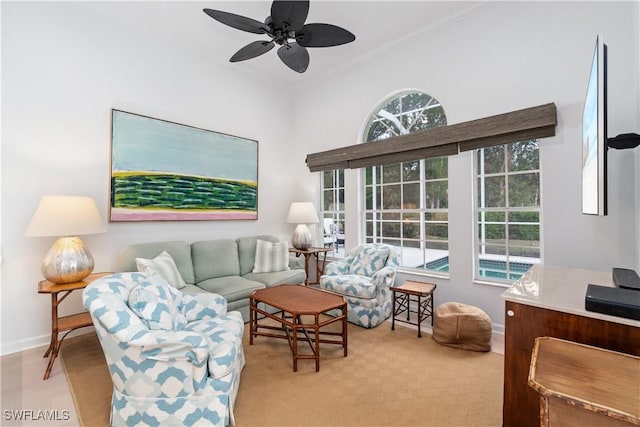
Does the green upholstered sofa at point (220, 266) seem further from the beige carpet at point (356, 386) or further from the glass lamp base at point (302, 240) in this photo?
the beige carpet at point (356, 386)

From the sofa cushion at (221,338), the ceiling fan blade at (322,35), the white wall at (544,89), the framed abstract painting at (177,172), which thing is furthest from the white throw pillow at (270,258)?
the ceiling fan blade at (322,35)

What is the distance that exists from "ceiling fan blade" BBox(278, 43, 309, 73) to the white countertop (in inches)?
100

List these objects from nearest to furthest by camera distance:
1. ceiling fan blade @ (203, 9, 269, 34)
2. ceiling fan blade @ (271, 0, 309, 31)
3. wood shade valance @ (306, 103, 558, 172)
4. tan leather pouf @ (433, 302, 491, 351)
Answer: ceiling fan blade @ (271, 0, 309, 31)
ceiling fan blade @ (203, 9, 269, 34)
tan leather pouf @ (433, 302, 491, 351)
wood shade valance @ (306, 103, 558, 172)

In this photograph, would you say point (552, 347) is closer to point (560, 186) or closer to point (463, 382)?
point (463, 382)

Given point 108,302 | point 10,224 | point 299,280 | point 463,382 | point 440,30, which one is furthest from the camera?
point 299,280

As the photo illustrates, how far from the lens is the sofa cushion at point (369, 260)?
358 cm

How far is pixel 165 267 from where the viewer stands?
3.09 metres

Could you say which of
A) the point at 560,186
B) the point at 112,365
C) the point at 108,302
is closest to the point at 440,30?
the point at 560,186

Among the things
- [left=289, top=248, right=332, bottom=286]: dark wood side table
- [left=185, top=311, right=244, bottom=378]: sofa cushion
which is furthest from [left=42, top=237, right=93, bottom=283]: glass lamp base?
[left=289, top=248, right=332, bottom=286]: dark wood side table

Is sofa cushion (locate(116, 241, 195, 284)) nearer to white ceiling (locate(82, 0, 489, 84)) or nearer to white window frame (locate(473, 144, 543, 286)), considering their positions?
white ceiling (locate(82, 0, 489, 84))

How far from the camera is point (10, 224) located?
2.64 meters

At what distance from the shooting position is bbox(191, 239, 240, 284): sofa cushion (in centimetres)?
357

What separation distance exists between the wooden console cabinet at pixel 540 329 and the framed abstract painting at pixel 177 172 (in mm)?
3556

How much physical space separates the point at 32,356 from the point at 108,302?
185 cm
